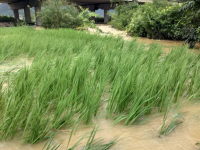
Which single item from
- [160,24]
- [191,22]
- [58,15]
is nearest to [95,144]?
[191,22]

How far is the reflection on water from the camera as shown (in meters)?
0.97

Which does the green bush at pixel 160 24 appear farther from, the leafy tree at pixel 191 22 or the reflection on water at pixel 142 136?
the reflection on water at pixel 142 136

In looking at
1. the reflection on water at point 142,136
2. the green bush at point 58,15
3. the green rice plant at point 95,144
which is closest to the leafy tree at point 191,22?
the reflection on water at point 142,136

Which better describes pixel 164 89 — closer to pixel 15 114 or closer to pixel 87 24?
pixel 15 114

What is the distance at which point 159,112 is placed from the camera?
4.31ft

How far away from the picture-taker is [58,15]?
773cm

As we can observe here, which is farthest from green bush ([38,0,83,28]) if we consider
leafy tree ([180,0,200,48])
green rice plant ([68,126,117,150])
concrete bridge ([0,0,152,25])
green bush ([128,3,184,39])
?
green rice plant ([68,126,117,150])

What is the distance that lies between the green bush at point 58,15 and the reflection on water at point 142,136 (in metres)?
7.22

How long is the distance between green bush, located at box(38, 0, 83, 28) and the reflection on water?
23.7 feet

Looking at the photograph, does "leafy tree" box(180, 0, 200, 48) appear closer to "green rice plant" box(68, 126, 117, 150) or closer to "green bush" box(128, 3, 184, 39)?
"green bush" box(128, 3, 184, 39)

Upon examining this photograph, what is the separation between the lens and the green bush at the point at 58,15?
25.1 feet

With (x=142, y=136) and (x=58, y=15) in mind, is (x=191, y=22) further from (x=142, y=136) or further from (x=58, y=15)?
(x=58, y=15)

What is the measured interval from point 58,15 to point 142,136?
25.2 feet

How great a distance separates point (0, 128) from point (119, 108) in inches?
30.7
